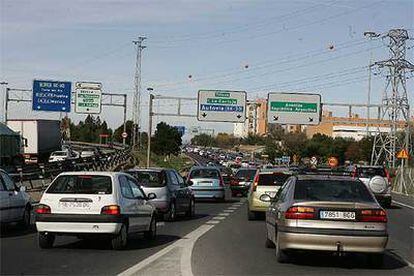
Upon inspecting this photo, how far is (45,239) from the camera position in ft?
42.9

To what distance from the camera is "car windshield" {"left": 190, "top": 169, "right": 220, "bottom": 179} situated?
103 feet

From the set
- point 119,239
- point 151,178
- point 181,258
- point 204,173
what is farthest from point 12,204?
point 204,173

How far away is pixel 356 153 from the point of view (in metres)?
108

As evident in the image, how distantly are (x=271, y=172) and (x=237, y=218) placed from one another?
1821 millimetres

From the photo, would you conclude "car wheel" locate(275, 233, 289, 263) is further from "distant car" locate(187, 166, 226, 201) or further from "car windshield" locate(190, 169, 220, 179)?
"car windshield" locate(190, 169, 220, 179)

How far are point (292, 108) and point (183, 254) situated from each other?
3780 centimetres

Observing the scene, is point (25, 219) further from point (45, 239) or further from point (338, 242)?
point (338, 242)

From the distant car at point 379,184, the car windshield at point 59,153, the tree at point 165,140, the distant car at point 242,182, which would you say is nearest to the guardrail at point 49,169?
the car windshield at point 59,153

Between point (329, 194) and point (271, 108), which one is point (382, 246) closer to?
point (329, 194)

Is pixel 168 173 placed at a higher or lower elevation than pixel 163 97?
lower

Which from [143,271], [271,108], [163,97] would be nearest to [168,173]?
[143,271]

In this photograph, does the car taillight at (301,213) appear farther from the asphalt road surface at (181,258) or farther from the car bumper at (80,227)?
the car bumper at (80,227)

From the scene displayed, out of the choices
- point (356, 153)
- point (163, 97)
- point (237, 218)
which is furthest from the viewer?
point (356, 153)

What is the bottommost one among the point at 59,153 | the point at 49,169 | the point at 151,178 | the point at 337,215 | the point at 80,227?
the point at 59,153
